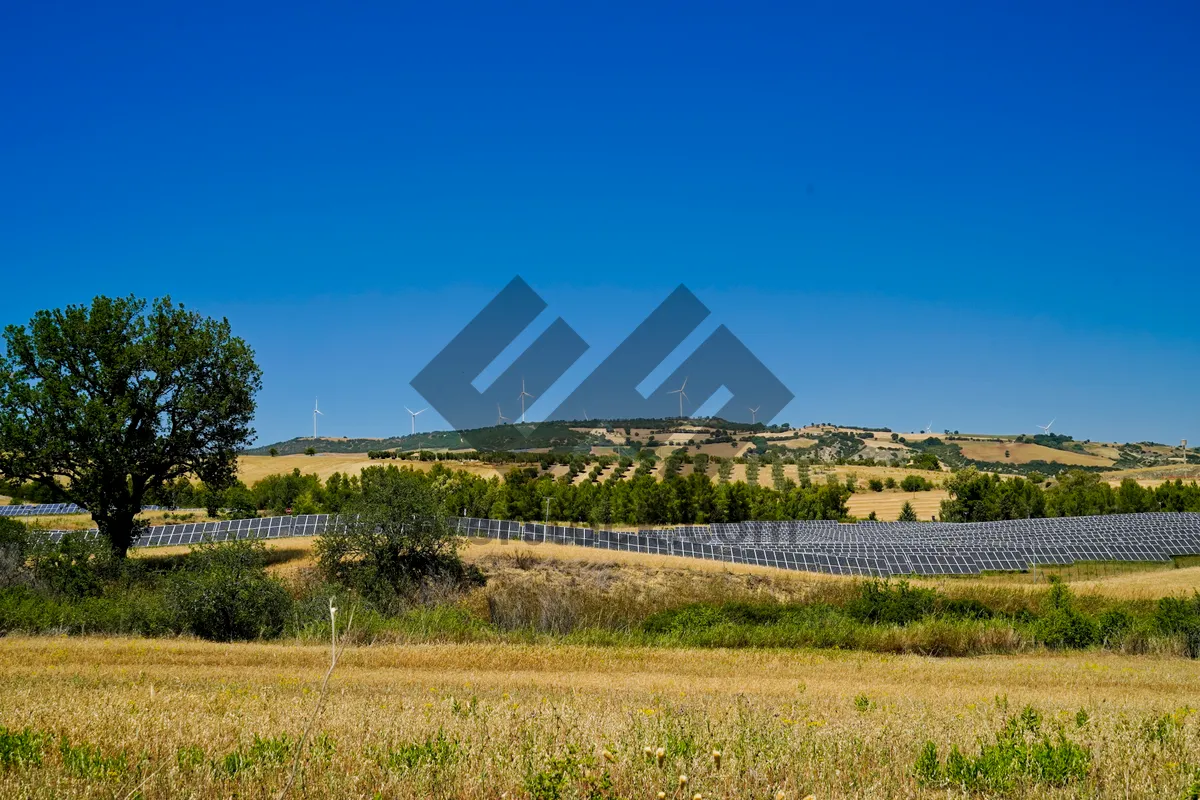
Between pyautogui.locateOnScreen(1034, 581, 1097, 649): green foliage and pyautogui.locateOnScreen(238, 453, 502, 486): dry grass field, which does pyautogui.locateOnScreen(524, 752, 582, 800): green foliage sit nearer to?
pyautogui.locateOnScreen(1034, 581, 1097, 649): green foliage

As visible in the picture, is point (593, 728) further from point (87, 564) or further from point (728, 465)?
point (728, 465)

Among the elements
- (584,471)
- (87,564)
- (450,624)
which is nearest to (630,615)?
(450,624)

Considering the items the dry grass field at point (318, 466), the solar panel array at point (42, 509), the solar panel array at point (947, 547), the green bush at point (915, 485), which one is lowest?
the solar panel array at point (947, 547)

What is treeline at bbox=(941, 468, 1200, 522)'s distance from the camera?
320ft

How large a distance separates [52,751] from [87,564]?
3270 cm

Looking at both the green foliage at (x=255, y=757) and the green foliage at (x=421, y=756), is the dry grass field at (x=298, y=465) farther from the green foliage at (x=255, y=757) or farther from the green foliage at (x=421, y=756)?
the green foliage at (x=421, y=756)

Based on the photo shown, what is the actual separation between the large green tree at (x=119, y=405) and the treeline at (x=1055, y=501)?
81987 mm

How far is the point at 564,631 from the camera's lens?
29500 mm

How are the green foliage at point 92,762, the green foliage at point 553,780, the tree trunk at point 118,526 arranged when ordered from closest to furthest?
the green foliage at point 553,780, the green foliage at point 92,762, the tree trunk at point 118,526

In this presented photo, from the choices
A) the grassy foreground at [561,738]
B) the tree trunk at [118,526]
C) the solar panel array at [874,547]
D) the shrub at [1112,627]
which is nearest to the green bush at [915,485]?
the solar panel array at [874,547]

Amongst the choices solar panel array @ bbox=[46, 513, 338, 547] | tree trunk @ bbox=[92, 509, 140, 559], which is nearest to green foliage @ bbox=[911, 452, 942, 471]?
solar panel array @ bbox=[46, 513, 338, 547]

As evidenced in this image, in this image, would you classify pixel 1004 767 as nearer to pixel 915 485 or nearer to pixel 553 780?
pixel 553 780

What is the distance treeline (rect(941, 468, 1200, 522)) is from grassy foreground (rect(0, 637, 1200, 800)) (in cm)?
9221

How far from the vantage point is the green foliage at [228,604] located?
2769 centimetres
